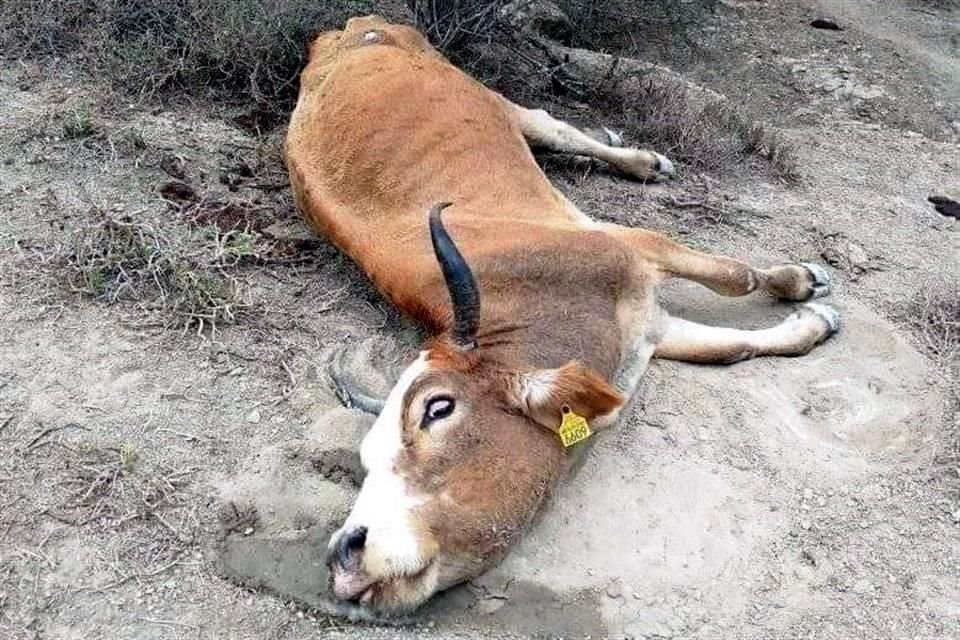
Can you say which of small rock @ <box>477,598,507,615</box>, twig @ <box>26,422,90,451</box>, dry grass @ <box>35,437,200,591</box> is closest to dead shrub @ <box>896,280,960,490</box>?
small rock @ <box>477,598,507,615</box>

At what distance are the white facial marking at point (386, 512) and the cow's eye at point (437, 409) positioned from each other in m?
0.09

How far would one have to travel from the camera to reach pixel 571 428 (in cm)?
372

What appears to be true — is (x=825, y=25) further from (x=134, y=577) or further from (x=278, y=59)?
(x=134, y=577)

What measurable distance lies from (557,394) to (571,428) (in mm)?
126

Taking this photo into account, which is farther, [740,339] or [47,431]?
[740,339]

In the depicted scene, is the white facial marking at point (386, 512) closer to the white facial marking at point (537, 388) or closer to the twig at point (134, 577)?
the white facial marking at point (537, 388)

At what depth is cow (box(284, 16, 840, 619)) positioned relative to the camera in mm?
3465

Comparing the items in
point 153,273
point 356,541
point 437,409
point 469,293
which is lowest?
point 153,273

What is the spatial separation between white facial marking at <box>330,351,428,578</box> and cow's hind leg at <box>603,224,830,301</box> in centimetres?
176

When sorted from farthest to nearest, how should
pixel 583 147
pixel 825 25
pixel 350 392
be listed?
pixel 825 25 → pixel 583 147 → pixel 350 392

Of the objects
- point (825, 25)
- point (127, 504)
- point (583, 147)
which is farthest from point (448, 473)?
point (825, 25)

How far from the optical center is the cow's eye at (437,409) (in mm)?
3639

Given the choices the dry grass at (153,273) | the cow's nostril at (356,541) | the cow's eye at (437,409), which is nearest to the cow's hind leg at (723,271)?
the cow's eye at (437,409)

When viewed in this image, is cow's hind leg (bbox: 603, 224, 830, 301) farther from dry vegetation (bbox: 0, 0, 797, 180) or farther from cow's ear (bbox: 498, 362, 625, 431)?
dry vegetation (bbox: 0, 0, 797, 180)
